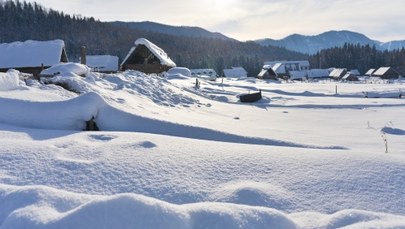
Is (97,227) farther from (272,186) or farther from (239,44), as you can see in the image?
(239,44)

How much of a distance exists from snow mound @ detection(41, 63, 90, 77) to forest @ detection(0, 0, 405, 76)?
83971 millimetres

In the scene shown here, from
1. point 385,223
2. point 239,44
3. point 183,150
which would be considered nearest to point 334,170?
point 385,223

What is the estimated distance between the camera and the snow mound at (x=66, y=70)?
39.4ft

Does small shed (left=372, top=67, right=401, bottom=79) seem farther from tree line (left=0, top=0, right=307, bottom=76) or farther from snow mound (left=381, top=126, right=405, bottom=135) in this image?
snow mound (left=381, top=126, right=405, bottom=135)

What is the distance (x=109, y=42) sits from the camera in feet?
398

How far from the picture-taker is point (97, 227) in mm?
2730

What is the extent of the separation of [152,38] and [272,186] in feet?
463

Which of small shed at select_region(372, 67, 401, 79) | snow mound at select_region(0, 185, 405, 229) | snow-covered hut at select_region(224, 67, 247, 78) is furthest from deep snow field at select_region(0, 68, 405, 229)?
small shed at select_region(372, 67, 401, 79)

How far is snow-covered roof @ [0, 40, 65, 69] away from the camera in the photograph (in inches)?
1101

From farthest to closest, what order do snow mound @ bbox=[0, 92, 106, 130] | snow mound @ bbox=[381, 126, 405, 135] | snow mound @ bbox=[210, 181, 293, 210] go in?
1. snow mound @ bbox=[381, 126, 405, 135]
2. snow mound @ bbox=[0, 92, 106, 130]
3. snow mound @ bbox=[210, 181, 293, 210]

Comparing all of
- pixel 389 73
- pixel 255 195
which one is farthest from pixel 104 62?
pixel 389 73

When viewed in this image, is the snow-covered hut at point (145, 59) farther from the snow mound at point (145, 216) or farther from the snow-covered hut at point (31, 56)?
the snow mound at point (145, 216)

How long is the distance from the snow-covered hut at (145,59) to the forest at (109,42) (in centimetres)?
6776

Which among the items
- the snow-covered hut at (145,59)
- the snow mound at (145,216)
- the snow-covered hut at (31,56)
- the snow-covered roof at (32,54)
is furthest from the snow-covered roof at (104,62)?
the snow mound at (145,216)
